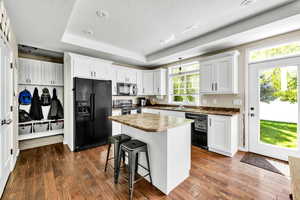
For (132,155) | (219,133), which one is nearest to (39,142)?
(132,155)

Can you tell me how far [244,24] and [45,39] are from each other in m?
4.04

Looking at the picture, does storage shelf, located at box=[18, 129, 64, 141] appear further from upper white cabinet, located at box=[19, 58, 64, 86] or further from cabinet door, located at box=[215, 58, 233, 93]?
cabinet door, located at box=[215, 58, 233, 93]

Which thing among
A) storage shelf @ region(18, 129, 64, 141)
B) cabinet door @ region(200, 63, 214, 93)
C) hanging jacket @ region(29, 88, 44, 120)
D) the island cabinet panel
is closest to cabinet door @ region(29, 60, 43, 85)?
hanging jacket @ region(29, 88, 44, 120)

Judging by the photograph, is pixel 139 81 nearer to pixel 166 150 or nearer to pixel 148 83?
pixel 148 83

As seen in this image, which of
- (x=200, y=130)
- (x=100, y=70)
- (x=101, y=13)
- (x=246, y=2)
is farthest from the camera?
(x=100, y=70)

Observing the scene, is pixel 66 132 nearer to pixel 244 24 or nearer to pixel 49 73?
pixel 49 73

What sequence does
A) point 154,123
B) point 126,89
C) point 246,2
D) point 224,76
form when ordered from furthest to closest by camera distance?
1. point 126,89
2. point 224,76
3. point 246,2
4. point 154,123

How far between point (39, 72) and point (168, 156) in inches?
160

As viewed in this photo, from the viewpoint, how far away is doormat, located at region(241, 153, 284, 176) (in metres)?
2.38

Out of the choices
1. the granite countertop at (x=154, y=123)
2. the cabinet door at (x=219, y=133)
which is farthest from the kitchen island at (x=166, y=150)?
the cabinet door at (x=219, y=133)

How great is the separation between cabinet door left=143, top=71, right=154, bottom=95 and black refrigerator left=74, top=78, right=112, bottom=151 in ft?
5.84

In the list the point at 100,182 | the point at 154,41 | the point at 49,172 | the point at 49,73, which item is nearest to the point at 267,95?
the point at 154,41

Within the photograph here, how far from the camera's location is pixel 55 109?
3.87 m

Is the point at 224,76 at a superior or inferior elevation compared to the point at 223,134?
superior
